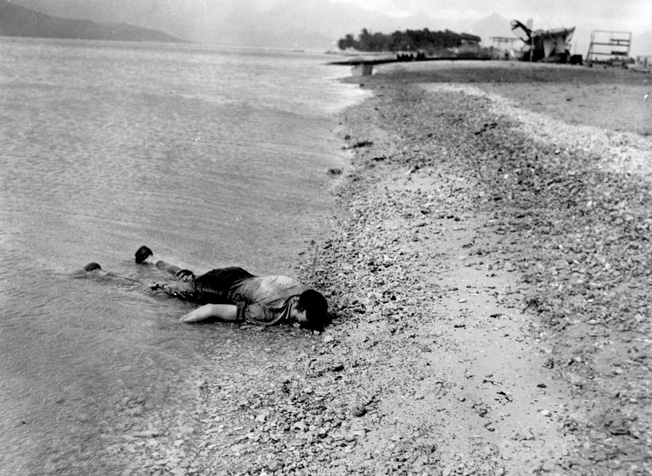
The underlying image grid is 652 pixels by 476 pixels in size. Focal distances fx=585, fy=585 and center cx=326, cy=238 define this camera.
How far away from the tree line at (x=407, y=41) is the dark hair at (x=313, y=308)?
111m

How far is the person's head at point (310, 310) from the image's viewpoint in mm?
6559

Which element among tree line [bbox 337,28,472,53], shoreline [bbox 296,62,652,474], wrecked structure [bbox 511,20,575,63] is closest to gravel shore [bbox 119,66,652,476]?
shoreline [bbox 296,62,652,474]

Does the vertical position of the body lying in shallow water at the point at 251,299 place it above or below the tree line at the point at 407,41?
below

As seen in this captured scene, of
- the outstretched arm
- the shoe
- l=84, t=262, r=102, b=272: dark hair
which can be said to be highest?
the shoe

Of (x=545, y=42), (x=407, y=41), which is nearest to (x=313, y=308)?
(x=545, y=42)

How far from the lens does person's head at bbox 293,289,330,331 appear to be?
656 cm

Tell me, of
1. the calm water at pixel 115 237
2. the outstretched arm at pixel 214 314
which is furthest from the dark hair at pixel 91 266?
the outstretched arm at pixel 214 314

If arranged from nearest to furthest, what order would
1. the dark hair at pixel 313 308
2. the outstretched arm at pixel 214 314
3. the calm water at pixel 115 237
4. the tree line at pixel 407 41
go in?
the calm water at pixel 115 237, the dark hair at pixel 313 308, the outstretched arm at pixel 214 314, the tree line at pixel 407 41

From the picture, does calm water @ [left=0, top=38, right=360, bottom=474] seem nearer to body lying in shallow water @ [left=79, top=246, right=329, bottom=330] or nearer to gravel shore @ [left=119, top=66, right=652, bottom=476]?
body lying in shallow water @ [left=79, top=246, right=329, bottom=330]

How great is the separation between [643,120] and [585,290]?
14.7 meters

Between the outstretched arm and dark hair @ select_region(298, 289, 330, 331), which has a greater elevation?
dark hair @ select_region(298, 289, 330, 331)

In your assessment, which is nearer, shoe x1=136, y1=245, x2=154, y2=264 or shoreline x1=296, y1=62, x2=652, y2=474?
shoreline x1=296, y1=62, x2=652, y2=474

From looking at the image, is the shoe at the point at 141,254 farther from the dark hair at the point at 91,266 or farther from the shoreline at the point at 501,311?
the shoreline at the point at 501,311

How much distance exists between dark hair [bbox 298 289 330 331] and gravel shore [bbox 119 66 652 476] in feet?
0.53
